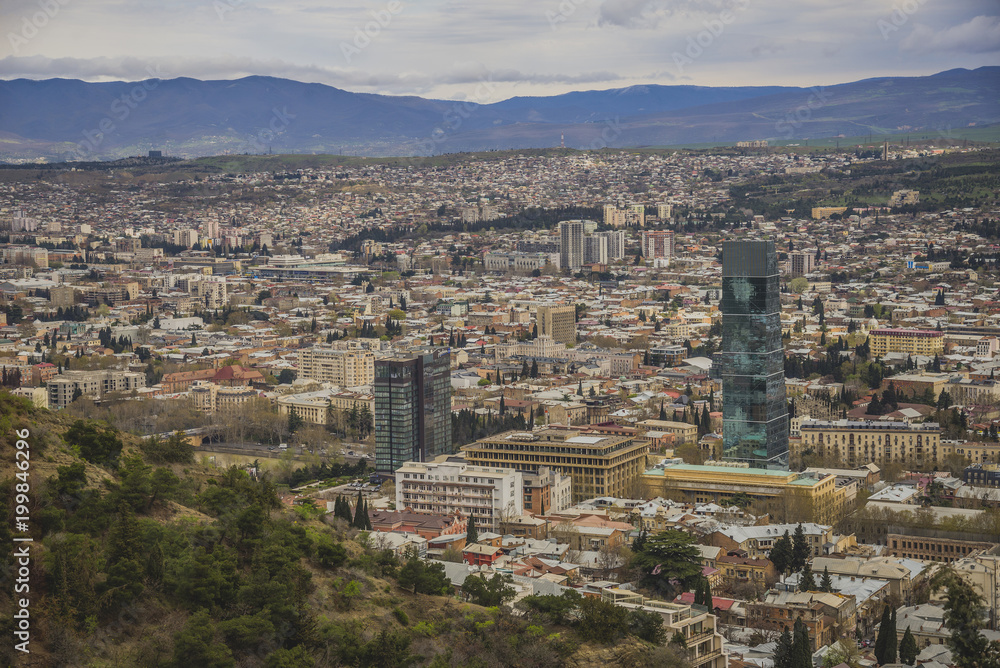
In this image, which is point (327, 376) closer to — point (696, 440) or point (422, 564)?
point (696, 440)

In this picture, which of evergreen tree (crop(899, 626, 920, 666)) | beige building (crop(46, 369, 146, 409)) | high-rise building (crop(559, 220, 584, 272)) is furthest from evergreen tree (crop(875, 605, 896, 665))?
high-rise building (crop(559, 220, 584, 272))

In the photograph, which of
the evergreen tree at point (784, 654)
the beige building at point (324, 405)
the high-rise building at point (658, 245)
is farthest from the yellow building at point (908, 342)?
the evergreen tree at point (784, 654)

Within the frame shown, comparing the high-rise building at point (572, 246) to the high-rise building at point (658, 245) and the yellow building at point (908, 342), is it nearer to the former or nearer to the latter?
the high-rise building at point (658, 245)

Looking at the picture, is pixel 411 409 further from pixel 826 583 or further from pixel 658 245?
pixel 658 245

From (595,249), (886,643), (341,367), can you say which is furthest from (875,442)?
(595,249)

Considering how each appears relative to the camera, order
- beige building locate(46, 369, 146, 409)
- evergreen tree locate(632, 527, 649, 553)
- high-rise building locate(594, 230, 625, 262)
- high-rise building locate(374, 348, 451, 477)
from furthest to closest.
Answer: high-rise building locate(594, 230, 625, 262) < beige building locate(46, 369, 146, 409) < high-rise building locate(374, 348, 451, 477) < evergreen tree locate(632, 527, 649, 553)

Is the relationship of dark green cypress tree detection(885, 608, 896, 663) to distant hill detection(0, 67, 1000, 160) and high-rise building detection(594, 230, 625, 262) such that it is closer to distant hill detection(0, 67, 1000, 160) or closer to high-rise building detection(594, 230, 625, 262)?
high-rise building detection(594, 230, 625, 262)
